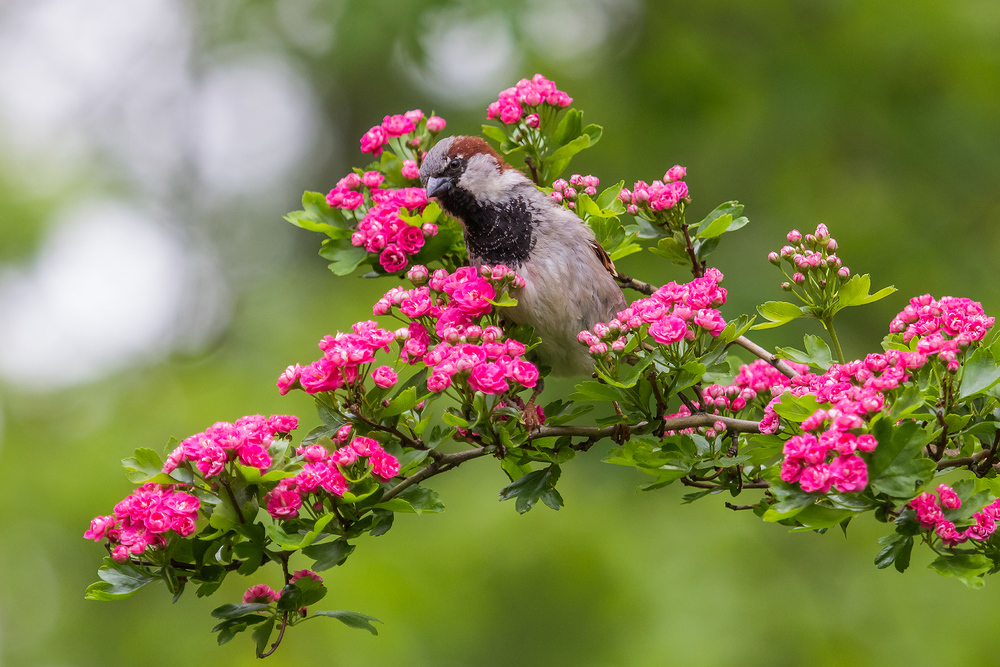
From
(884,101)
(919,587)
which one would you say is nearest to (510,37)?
(884,101)

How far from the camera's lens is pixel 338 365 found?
1826 mm

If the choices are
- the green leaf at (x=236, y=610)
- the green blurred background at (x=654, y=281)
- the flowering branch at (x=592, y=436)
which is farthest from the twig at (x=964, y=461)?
the green blurred background at (x=654, y=281)

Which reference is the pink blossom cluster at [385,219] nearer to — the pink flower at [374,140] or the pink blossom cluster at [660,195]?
the pink flower at [374,140]

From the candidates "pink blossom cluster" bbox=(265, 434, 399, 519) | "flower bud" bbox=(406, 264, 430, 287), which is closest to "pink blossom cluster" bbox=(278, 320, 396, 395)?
"pink blossom cluster" bbox=(265, 434, 399, 519)

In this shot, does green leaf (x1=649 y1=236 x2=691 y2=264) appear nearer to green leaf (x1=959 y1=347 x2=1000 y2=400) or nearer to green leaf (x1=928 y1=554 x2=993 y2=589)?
green leaf (x1=959 y1=347 x2=1000 y2=400)

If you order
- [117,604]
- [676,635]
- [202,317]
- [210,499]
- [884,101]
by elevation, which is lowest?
[676,635]

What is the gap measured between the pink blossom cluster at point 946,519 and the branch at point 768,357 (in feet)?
1.56

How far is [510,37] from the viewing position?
5.76m

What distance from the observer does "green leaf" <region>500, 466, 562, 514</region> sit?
1995mm

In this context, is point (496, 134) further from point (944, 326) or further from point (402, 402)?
point (944, 326)

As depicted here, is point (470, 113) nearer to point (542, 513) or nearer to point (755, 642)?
point (542, 513)

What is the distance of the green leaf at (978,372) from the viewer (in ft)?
5.48

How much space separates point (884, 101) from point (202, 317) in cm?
667

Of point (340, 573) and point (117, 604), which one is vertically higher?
point (117, 604)
